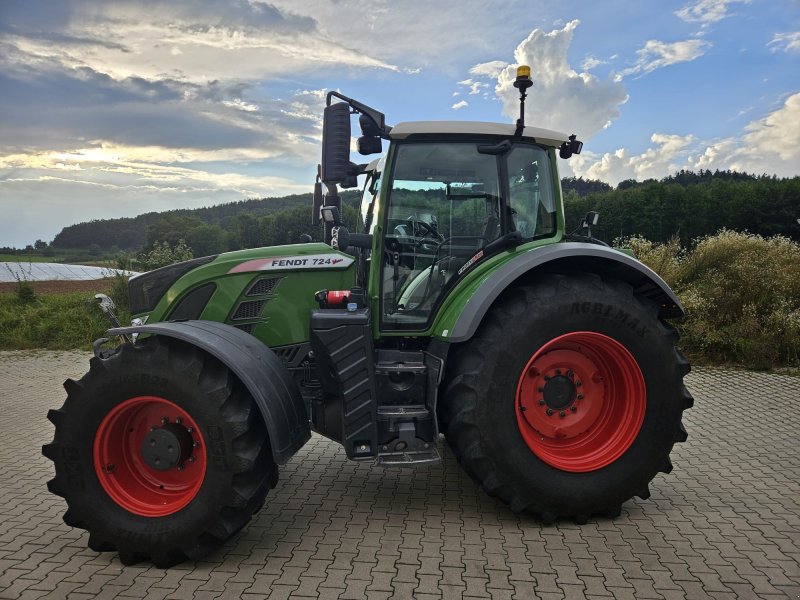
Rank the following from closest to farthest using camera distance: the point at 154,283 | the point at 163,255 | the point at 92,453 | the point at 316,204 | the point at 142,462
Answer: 1. the point at 92,453
2. the point at 142,462
3. the point at 154,283
4. the point at 316,204
5. the point at 163,255

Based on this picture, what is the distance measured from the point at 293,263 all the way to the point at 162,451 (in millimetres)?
1475

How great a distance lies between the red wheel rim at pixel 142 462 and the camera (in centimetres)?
324

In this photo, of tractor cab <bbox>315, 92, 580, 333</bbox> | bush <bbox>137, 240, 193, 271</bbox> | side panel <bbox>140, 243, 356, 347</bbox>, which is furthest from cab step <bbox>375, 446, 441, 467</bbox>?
bush <bbox>137, 240, 193, 271</bbox>

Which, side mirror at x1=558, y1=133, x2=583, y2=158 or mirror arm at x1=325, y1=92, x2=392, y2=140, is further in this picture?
side mirror at x1=558, y1=133, x2=583, y2=158

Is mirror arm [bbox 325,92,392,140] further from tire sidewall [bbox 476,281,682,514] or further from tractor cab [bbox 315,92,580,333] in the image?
tire sidewall [bbox 476,281,682,514]

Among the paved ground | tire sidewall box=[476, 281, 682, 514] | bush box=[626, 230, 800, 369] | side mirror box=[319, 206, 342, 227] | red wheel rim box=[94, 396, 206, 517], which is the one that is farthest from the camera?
bush box=[626, 230, 800, 369]

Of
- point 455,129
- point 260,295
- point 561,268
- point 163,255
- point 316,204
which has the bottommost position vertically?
point 163,255

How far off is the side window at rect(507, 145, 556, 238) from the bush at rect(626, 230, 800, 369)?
6.33 metres

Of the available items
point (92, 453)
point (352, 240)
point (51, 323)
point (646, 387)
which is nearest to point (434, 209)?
point (352, 240)

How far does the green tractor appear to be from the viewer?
3195mm

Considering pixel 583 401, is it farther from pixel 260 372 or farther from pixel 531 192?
pixel 260 372

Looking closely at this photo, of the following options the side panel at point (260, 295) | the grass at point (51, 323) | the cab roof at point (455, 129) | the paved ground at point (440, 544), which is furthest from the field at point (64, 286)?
the cab roof at point (455, 129)

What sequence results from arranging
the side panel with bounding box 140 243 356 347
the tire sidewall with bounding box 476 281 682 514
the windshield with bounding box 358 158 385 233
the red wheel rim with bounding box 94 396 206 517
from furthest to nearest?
the windshield with bounding box 358 158 385 233
the side panel with bounding box 140 243 356 347
the tire sidewall with bounding box 476 281 682 514
the red wheel rim with bounding box 94 396 206 517

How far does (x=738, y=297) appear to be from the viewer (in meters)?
9.37
